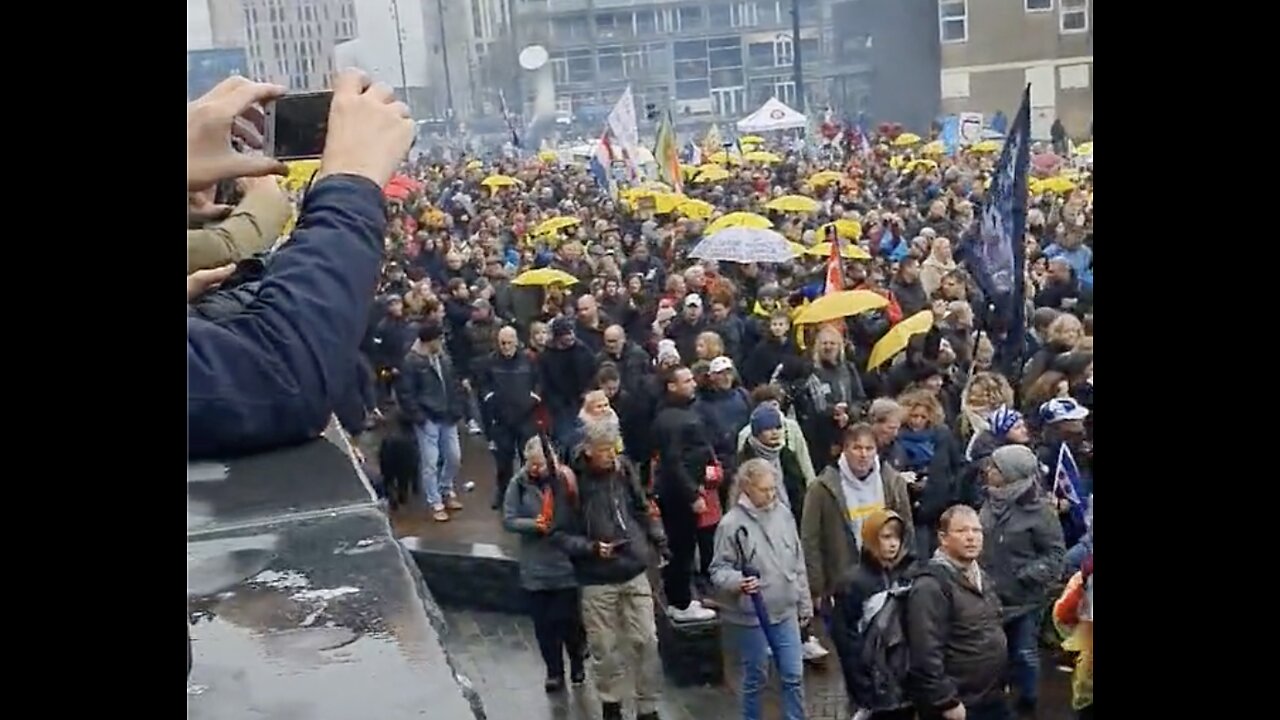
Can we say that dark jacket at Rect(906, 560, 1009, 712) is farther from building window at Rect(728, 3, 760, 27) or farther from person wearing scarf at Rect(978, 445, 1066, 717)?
building window at Rect(728, 3, 760, 27)

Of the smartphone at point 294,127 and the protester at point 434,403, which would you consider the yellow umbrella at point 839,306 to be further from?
the smartphone at point 294,127

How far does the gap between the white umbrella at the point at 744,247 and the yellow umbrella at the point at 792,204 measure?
1135 mm

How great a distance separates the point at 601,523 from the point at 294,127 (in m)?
2.50

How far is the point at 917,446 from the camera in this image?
3.90 m

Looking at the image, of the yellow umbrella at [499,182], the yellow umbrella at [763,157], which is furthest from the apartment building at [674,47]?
the yellow umbrella at [763,157]

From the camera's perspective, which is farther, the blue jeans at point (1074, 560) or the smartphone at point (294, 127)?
the blue jeans at point (1074, 560)

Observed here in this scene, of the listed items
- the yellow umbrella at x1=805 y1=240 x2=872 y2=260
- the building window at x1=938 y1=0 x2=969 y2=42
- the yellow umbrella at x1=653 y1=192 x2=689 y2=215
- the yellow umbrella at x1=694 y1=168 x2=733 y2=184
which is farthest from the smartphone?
the yellow umbrella at x1=694 y1=168 x2=733 y2=184

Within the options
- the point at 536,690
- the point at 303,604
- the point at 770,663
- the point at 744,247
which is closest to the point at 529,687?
the point at 536,690

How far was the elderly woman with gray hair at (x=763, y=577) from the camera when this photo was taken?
11.4 ft

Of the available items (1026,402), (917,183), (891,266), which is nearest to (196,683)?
(1026,402)

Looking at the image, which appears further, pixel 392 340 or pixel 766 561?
pixel 392 340

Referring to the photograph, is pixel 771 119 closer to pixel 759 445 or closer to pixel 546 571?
pixel 759 445
